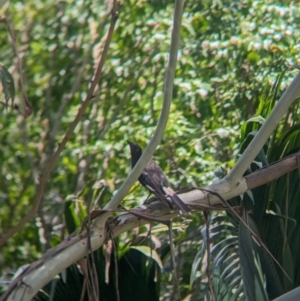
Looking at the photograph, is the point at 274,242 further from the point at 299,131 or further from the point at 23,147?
the point at 23,147

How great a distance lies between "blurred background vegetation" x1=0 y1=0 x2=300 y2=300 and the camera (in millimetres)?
5367

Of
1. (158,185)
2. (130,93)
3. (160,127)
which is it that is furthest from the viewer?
(130,93)

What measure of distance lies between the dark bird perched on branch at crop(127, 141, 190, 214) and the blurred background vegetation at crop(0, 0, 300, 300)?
1.24m

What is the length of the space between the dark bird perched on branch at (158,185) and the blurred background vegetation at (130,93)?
1237 mm

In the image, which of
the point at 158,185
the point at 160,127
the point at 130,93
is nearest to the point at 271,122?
the point at 160,127

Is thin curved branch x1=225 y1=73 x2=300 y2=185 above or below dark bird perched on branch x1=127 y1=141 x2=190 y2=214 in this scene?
above

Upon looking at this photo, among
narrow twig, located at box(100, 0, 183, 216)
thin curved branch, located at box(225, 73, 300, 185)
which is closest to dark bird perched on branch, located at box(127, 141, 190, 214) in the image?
narrow twig, located at box(100, 0, 183, 216)

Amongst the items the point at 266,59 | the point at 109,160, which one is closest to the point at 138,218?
the point at 266,59

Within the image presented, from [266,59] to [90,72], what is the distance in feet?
6.56

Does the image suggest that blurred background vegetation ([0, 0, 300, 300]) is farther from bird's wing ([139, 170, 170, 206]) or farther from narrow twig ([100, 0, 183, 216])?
narrow twig ([100, 0, 183, 216])

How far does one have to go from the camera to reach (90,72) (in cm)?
666

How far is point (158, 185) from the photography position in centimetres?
329

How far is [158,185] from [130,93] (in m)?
2.98

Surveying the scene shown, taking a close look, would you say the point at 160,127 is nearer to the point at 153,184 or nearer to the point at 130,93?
the point at 153,184
